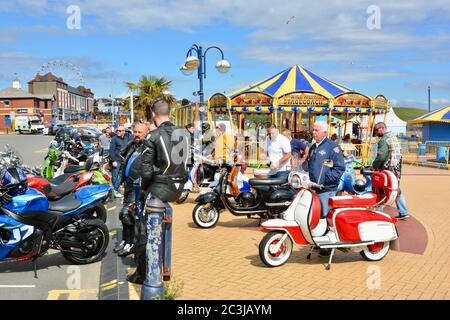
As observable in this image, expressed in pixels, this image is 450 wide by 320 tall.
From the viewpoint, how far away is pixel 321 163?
6098mm

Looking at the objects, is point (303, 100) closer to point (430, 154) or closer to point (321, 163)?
point (430, 154)

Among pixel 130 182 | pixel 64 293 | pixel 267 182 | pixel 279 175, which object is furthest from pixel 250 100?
pixel 64 293

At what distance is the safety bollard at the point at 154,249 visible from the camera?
453 cm

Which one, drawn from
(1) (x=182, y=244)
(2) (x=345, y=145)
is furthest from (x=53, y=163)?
(2) (x=345, y=145)

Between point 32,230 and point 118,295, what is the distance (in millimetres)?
1418

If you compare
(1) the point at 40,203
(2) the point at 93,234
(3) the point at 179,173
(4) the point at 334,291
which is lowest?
(4) the point at 334,291

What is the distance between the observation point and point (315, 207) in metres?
5.84

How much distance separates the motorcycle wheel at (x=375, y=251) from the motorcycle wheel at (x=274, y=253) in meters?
0.99

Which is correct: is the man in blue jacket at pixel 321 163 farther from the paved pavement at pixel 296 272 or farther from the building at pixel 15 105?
the building at pixel 15 105

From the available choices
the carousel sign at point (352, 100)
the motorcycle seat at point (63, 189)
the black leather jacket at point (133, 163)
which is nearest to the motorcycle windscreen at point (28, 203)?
the black leather jacket at point (133, 163)

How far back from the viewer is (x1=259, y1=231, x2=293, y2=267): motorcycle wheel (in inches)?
233

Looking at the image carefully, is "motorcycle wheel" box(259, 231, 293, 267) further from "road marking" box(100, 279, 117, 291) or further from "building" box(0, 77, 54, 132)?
"building" box(0, 77, 54, 132)

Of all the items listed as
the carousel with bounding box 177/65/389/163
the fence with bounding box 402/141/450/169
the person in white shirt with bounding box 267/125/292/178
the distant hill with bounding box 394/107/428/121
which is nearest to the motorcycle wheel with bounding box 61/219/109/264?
the person in white shirt with bounding box 267/125/292/178

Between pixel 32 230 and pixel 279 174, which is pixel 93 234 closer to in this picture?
pixel 32 230
